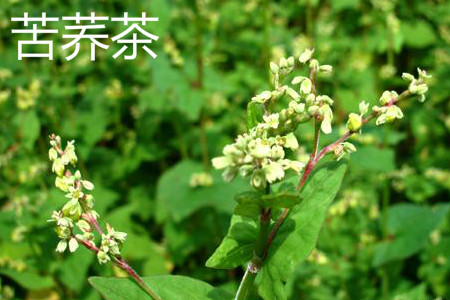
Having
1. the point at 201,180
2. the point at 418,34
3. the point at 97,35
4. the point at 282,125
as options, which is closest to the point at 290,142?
the point at 282,125

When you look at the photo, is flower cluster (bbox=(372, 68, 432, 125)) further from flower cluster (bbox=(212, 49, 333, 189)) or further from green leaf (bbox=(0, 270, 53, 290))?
green leaf (bbox=(0, 270, 53, 290))

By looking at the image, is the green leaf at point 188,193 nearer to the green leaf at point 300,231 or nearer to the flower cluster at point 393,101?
the green leaf at point 300,231

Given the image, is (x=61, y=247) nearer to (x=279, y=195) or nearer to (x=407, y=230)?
(x=279, y=195)

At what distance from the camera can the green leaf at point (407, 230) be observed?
3674 mm

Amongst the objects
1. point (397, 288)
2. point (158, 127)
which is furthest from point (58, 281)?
point (397, 288)

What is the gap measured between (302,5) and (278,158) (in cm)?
526

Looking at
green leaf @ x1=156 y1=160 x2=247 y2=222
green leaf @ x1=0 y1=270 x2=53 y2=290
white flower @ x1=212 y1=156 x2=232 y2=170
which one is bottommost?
green leaf @ x1=0 y1=270 x2=53 y2=290

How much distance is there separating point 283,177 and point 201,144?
299 cm

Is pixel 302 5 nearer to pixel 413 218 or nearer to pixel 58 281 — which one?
pixel 413 218

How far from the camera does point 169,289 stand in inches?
69.3

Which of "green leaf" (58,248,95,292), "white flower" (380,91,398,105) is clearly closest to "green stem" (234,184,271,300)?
"white flower" (380,91,398,105)

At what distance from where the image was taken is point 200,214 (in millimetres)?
4520

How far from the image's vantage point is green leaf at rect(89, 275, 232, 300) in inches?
66.5

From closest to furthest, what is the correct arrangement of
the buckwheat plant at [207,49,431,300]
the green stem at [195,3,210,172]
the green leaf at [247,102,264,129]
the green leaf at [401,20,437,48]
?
the buckwheat plant at [207,49,431,300], the green leaf at [247,102,264,129], the green stem at [195,3,210,172], the green leaf at [401,20,437,48]
